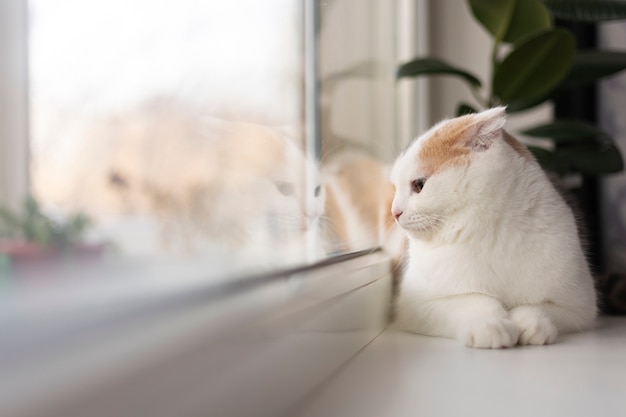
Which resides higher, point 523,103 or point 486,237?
point 523,103

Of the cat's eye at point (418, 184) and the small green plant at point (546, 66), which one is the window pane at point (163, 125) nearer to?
the cat's eye at point (418, 184)

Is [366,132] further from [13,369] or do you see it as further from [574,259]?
[13,369]

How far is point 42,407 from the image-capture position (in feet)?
0.76

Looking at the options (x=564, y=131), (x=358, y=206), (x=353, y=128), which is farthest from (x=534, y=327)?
(x=564, y=131)

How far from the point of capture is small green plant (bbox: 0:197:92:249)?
213mm

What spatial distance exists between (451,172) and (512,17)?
0.74 meters

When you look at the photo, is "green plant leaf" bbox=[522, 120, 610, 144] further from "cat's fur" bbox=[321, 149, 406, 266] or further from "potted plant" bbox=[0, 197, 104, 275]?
"potted plant" bbox=[0, 197, 104, 275]

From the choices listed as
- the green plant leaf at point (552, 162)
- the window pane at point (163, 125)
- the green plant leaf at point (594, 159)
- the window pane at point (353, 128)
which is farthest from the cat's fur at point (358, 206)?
the green plant leaf at point (594, 159)

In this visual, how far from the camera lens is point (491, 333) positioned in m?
0.87

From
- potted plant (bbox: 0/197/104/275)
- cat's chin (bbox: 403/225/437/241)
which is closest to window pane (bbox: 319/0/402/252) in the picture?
cat's chin (bbox: 403/225/437/241)

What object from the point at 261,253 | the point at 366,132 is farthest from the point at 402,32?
the point at 261,253

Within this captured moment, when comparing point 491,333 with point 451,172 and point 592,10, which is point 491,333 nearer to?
point 451,172

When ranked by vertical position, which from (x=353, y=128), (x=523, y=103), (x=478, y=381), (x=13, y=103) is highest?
(x=523, y=103)

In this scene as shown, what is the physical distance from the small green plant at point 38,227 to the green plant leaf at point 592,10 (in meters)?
1.65
